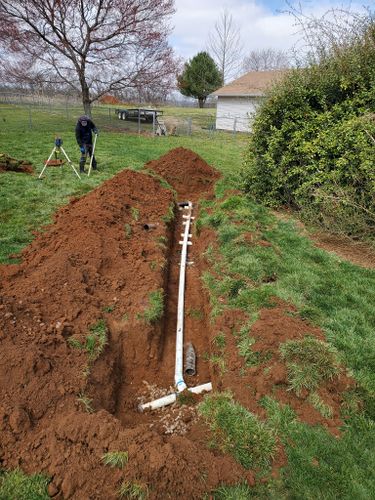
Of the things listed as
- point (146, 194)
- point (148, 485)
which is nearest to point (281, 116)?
point (146, 194)

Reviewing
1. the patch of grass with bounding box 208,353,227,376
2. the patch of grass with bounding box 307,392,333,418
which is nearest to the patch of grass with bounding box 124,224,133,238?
the patch of grass with bounding box 208,353,227,376

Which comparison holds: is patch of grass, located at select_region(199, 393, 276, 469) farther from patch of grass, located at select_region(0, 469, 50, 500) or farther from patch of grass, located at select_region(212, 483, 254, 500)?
patch of grass, located at select_region(0, 469, 50, 500)

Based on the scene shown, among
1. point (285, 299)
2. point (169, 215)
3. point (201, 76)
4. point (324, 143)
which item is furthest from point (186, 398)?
point (201, 76)

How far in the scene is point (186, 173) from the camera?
11.8 metres

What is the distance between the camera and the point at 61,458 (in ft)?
8.86

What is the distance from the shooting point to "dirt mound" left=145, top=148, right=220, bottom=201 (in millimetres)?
11469

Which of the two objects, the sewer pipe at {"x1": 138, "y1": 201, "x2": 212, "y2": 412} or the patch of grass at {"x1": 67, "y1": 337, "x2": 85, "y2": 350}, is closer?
the sewer pipe at {"x1": 138, "y1": 201, "x2": 212, "y2": 412}

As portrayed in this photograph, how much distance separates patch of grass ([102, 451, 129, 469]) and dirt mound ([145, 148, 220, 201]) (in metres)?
8.78

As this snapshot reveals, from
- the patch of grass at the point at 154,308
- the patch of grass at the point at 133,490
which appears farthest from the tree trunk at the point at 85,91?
the patch of grass at the point at 133,490

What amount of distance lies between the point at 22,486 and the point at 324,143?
7575 millimetres

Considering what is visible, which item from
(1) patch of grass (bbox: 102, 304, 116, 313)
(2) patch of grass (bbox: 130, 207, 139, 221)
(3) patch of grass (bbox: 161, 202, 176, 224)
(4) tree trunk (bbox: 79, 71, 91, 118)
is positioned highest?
(4) tree trunk (bbox: 79, 71, 91, 118)

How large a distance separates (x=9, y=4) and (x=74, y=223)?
19.1 meters

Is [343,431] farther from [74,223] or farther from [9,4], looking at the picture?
[9,4]

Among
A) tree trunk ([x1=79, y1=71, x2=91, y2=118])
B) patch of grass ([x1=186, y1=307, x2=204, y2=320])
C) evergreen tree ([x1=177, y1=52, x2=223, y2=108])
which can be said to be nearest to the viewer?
patch of grass ([x1=186, y1=307, x2=204, y2=320])
